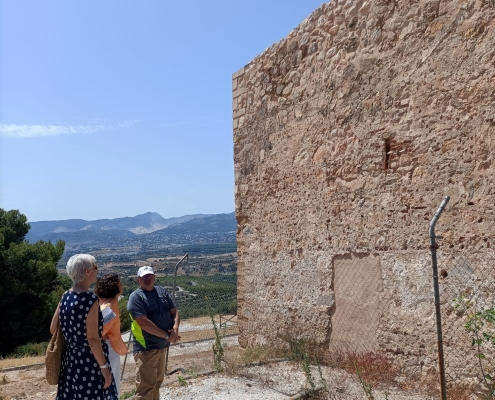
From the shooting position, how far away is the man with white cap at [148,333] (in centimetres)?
476

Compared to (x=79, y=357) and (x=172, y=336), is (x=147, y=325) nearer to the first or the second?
(x=172, y=336)

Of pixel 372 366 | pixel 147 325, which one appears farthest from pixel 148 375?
pixel 372 366

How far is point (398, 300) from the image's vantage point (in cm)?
562

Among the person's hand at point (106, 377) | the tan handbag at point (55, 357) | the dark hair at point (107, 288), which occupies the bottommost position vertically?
the person's hand at point (106, 377)

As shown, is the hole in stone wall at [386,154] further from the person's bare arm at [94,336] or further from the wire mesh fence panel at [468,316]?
the person's bare arm at [94,336]

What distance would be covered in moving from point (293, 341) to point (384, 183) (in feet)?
Result: 8.94

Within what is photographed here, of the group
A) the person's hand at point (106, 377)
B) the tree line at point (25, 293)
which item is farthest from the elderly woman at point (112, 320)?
the tree line at point (25, 293)

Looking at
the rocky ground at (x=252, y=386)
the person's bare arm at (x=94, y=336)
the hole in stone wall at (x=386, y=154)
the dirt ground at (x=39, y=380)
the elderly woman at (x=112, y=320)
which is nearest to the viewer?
the person's bare arm at (x=94, y=336)

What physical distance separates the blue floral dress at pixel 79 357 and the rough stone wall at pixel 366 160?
3.49 meters

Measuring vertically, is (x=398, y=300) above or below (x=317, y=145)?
below

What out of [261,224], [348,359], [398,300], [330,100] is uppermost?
[330,100]

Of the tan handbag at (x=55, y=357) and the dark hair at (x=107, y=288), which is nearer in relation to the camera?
the tan handbag at (x=55, y=357)

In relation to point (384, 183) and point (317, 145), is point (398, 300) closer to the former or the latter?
point (384, 183)

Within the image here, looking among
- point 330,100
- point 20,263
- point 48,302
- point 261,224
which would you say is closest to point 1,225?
point 20,263
